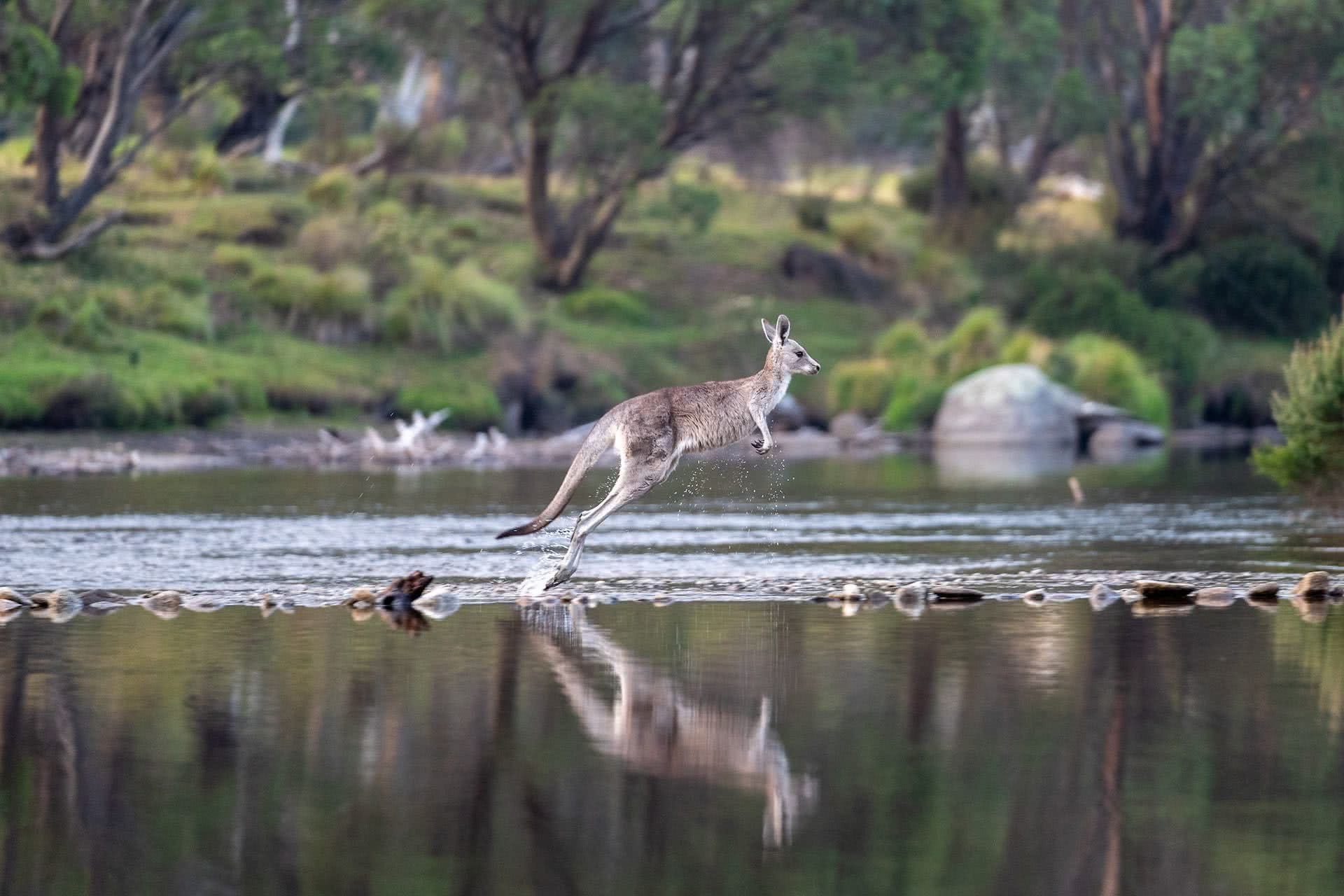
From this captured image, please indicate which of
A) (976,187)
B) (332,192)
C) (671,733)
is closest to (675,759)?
(671,733)

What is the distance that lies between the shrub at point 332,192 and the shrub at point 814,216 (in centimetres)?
1505

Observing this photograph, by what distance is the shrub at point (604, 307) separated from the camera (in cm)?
5519

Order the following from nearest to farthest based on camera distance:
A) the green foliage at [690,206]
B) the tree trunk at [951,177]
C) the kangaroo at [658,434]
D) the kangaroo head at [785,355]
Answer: the kangaroo at [658,434], the kangaroo head at [785,355], the green foliage at [690,206], the tree trunk at [951,177]

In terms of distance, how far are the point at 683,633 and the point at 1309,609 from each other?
4743 mm

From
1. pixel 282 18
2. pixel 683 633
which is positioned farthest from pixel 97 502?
pixel 282 18

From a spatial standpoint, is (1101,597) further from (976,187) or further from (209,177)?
(976,187)

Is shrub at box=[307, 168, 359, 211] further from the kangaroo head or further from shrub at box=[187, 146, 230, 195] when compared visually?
the kangaroo head

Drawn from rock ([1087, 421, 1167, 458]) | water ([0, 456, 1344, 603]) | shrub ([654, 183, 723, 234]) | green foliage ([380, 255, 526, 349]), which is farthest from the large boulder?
water ([0, 456, 1344, 603])

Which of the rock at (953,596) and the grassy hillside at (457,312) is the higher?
the grassy hillside at (457,312)

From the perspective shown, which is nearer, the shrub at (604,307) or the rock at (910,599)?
the rock at (910,599)

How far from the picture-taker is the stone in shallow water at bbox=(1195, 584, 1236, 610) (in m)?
16.7

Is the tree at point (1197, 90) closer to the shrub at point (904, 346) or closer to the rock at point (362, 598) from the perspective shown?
the shrub at point (904, 346)

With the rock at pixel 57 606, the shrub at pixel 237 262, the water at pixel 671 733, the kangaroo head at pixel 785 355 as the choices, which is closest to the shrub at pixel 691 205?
the shrub at pixel 237 262

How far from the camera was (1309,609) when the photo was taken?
53.0 feet
